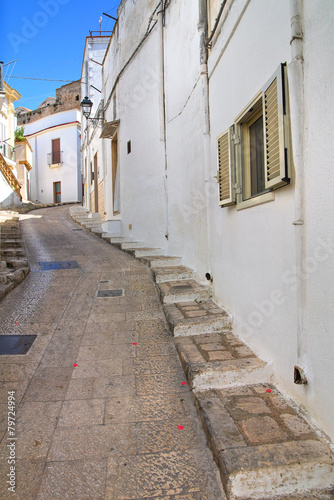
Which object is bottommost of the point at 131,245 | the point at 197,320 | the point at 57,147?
the point at 197,320

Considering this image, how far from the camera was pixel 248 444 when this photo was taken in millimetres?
2096

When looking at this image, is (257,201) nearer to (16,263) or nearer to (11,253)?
(16,263)

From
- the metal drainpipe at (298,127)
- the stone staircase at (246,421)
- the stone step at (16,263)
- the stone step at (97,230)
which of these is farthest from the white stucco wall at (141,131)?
the metal drainpipe at (298,127)

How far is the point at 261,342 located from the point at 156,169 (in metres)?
5.52

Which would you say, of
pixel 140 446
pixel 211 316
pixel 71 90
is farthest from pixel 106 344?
pixel 71 90

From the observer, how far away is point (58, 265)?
7.21 metres

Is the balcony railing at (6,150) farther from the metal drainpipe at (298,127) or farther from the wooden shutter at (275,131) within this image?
the metal drainpipe at (298,127)

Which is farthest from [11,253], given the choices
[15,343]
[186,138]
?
[186,138]

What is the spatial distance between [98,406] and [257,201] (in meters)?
2.13

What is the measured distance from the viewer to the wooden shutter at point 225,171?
374cm

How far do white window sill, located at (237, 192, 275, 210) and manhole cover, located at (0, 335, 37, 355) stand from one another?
2.66 m

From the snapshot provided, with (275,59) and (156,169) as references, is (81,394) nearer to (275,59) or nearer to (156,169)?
(275,59)

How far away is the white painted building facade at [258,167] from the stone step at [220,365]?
124 mm

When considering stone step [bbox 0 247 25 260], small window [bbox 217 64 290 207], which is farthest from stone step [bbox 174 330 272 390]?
stone step [bbox 0 247 25 260]
